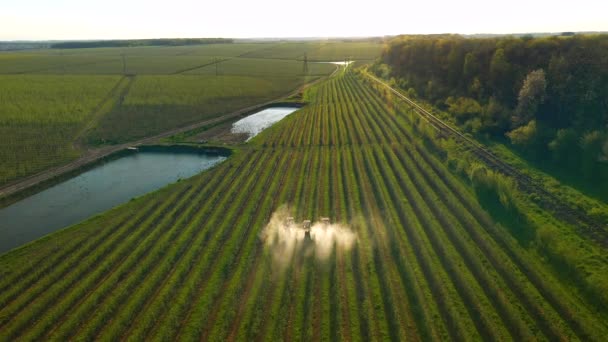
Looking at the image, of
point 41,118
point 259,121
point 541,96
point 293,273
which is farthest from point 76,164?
point 541,96

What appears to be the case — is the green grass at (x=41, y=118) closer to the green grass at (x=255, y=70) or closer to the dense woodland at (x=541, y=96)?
the green grass at (x=255, y=70)

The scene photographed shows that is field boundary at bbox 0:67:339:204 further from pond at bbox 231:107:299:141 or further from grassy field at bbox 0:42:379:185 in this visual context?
pond at bbox 231:107:299:141

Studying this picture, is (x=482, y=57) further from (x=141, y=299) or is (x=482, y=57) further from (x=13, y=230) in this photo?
(x=13, y=230)

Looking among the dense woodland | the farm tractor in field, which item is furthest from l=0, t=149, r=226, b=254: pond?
the dense woodland

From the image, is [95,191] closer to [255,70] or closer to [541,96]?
[541,96]

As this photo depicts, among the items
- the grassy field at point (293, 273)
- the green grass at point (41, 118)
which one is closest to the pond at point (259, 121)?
the grassy field at point (293, 273)

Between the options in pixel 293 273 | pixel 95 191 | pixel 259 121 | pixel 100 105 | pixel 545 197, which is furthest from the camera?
pixel 100 105
